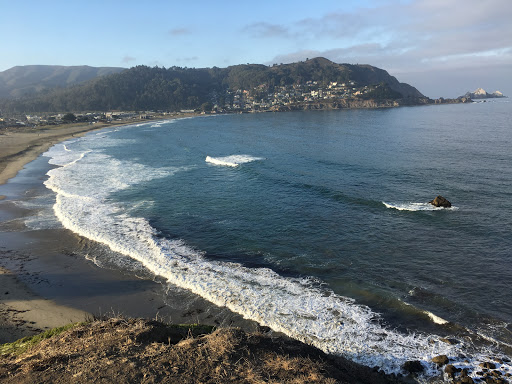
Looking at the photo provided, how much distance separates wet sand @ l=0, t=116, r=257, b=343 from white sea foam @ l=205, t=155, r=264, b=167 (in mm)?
26098

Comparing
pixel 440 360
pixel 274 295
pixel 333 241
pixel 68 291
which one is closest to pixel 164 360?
→ pixel 274 295

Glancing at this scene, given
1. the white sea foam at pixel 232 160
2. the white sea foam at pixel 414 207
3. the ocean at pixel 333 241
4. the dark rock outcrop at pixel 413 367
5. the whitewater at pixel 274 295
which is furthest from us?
the white sea foam at pixel 232 160

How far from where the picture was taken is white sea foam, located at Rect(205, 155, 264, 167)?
151 ft

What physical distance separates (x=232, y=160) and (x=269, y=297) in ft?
117

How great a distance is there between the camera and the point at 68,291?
15617 mm

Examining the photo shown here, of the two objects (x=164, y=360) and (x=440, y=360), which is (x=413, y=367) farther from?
(x=164, y=360)

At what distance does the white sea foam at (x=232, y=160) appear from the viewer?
46.0 m

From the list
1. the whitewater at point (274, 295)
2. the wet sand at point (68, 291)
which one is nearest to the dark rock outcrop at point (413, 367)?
the whitewater at point (274, 295)

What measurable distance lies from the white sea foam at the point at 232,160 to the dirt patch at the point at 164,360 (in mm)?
36253

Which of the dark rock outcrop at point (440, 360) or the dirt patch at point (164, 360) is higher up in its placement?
the dirt patch at point (164, 360)

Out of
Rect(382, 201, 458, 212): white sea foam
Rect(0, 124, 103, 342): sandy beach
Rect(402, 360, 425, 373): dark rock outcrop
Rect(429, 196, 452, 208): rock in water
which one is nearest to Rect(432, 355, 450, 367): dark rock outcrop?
Rect(402, 360, 425, 373): dark rock outcrop

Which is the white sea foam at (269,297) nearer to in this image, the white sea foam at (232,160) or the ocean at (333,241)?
the ocean at (333,241)

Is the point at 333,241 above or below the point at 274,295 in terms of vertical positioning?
above

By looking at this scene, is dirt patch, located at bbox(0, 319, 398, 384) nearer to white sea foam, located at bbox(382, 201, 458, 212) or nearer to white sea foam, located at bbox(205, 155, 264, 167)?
white sea foam, located at bbox(382, 201, 458, 212)
